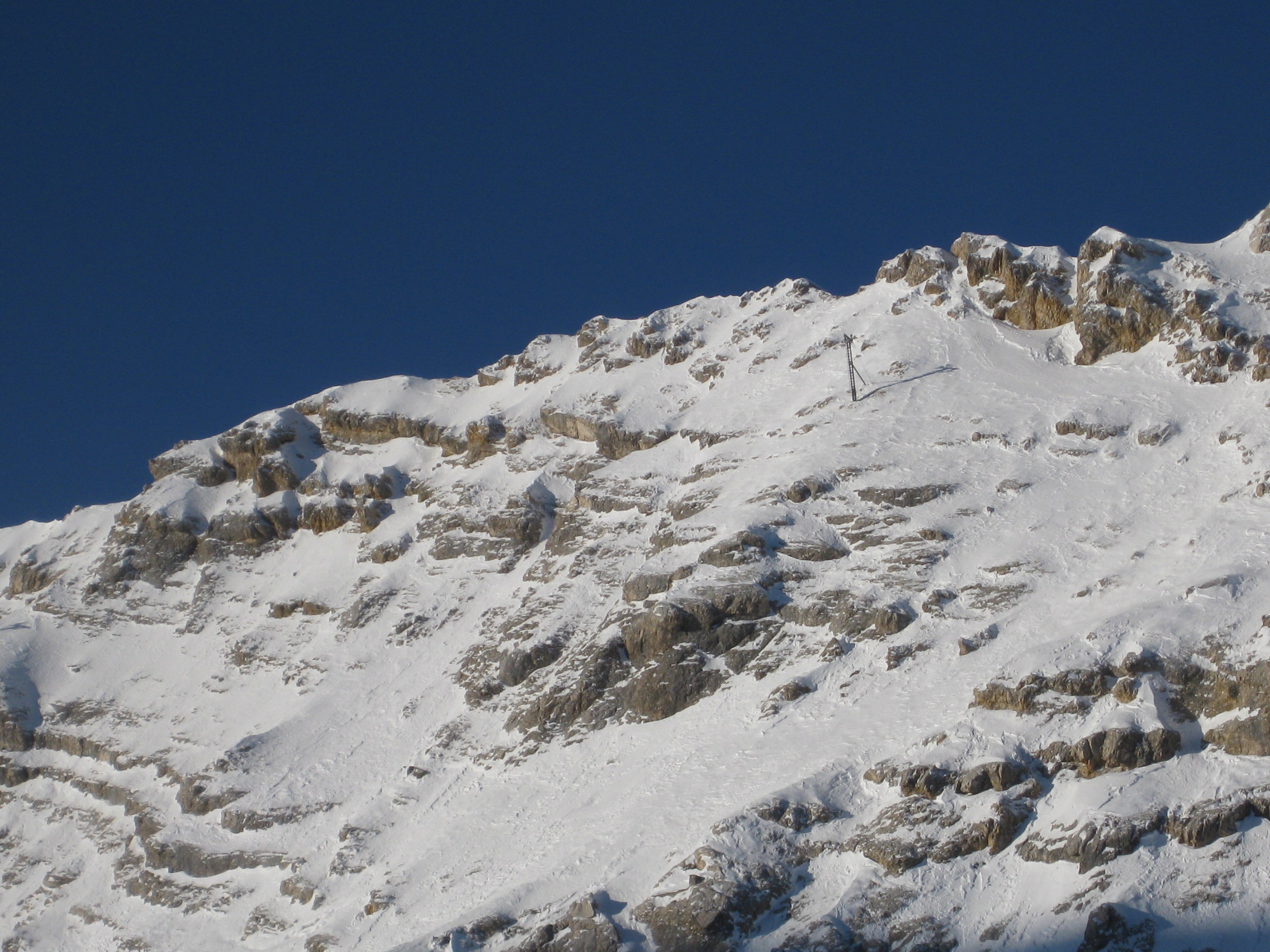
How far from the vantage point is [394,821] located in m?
56.8

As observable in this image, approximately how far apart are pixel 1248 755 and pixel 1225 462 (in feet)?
79.4

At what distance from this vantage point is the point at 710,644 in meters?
57.1

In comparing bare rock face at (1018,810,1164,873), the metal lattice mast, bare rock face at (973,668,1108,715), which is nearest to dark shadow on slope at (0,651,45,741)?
the metal lattice mast

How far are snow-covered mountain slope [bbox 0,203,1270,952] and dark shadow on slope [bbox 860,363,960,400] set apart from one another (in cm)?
66

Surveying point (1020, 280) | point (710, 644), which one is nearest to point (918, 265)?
point (1020, 280)

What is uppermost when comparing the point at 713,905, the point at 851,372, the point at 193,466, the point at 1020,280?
the point at 193,466

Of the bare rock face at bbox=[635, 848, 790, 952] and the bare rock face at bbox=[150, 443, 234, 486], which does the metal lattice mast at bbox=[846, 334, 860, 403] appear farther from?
the bare rock face at bbox=[150, 443, 234, 486]

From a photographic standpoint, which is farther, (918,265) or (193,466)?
(193,466)

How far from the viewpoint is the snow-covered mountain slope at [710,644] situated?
40938mm

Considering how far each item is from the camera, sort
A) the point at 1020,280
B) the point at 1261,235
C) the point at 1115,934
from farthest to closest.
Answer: the point at 1020,280, the point at 1261,235, the point at 1115,934

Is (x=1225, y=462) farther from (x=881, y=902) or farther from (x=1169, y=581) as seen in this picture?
(x=881, y=902)

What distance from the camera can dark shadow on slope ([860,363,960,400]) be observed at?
7638cm

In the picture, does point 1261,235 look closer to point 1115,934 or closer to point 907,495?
point 907,495

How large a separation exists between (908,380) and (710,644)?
27.9 metres
